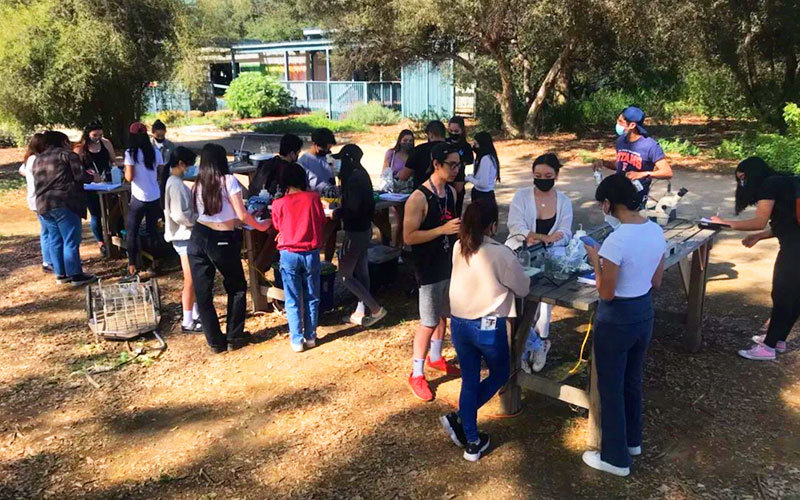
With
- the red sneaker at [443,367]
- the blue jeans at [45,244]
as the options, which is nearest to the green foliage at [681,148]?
the red sneaker at [443,367]

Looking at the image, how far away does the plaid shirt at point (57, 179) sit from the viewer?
6.49 metres

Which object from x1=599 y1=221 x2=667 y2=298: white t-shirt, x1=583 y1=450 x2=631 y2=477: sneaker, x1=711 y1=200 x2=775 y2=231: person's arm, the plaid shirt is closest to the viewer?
x1=599 y1=221 x2=667 y2=298: white t-shirt

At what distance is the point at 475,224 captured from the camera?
3.42 metres

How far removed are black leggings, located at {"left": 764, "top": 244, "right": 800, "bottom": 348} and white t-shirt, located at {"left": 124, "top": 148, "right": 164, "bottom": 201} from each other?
6.05 meters

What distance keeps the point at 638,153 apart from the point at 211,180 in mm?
3765

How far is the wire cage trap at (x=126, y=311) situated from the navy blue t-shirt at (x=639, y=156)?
4.46m

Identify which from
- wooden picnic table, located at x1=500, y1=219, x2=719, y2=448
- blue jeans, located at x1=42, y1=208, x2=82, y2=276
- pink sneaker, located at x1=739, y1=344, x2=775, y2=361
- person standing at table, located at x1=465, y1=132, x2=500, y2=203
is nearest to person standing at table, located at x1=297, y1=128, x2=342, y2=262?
person standing at table, located at x1=465, y1=132, x2=500, y2=203

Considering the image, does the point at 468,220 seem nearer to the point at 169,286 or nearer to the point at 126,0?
the point at 169,286

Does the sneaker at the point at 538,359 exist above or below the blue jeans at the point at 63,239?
below

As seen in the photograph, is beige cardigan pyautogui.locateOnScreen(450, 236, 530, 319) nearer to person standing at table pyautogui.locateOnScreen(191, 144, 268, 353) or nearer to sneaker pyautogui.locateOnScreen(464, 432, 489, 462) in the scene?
sneaker pyautogui.locateOnScreen(464, 432, 489, 462)

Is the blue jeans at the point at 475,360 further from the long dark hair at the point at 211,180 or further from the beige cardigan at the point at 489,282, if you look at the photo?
the long dark hair at the point at 211,180

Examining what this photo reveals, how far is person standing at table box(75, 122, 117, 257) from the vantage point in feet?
25.9

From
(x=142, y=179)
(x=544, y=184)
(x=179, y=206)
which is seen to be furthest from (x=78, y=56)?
(x=544, y=184)

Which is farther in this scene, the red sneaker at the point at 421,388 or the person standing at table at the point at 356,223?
the person standing at table at the point at 356,223
